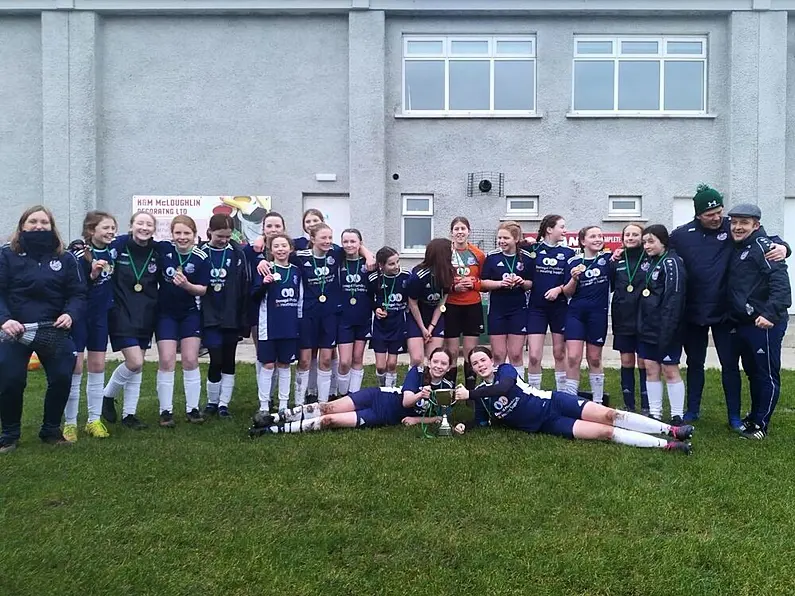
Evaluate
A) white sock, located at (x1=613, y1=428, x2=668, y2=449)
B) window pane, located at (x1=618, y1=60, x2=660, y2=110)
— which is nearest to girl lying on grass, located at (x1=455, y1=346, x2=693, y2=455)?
white sock, located at (x1=613, y1=428, x2=668, y2=449)

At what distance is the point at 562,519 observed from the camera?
4262mm

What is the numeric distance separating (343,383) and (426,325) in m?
1.22

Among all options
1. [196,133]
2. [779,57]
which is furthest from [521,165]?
[196,133]

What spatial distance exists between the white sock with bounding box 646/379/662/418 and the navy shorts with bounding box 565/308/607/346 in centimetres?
70

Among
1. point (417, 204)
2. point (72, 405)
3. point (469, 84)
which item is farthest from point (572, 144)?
point (72, 405)

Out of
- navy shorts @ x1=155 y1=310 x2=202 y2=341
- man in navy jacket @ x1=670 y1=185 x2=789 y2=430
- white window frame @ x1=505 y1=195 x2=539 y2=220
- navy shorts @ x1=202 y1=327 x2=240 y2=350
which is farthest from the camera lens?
white window frame @ x1=505 y1=195 x2=539 y2=220

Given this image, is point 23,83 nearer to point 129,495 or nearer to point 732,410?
point 129,495

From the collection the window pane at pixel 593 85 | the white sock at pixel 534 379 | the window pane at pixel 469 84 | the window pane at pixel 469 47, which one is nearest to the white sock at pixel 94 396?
the white sock at pixel 534 379

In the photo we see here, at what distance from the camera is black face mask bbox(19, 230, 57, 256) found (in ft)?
19.1

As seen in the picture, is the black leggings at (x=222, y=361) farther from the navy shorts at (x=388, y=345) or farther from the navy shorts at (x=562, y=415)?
the navy shorts at (x=562, y=415)

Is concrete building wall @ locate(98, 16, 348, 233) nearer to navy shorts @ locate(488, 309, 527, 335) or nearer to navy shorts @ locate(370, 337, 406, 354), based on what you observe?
navy shorts @ locate(370, 337, 406, 354)

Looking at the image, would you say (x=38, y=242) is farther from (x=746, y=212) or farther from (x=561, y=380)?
(x=746, y=212)

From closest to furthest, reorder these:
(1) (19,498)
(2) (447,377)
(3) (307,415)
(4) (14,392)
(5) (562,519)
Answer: (5) (562,519) < (1) (19,498) < (4) (14,392) < (3) (307,415) < (2) (447,377)

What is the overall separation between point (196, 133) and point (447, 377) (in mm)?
10945
